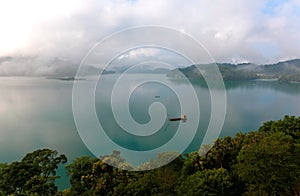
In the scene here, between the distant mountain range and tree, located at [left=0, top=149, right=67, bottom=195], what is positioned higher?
the distant mountain range

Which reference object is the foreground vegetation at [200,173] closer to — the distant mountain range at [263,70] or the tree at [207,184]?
the tree at [207,184]

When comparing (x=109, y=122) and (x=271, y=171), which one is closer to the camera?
(x=271, y=171)

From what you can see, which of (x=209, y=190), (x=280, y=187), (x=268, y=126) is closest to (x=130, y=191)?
(x=209, y=190)

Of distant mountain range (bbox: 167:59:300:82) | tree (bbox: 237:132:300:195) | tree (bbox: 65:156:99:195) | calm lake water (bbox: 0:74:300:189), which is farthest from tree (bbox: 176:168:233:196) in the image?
distant mountain range (bbox: 167:59:300:82)

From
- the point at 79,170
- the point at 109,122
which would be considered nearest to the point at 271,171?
the point at 109,122

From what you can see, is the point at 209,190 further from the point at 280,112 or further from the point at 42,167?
the point at 280,112

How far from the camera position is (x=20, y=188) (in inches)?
389

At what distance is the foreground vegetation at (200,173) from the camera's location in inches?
257

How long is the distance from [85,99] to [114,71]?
0.81 meters

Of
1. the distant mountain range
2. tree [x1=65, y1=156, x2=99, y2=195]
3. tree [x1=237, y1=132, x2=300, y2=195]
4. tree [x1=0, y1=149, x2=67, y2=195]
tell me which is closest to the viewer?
tree [x1=237, y1=132, x2=300, y2=195]

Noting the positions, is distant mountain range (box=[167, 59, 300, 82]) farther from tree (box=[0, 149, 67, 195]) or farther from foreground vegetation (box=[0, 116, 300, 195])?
tree (box=[0, 149, 67, 195])

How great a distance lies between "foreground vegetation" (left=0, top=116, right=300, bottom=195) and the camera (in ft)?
21.4

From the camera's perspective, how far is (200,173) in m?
7.86

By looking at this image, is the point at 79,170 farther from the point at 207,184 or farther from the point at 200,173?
the point at 207,184
